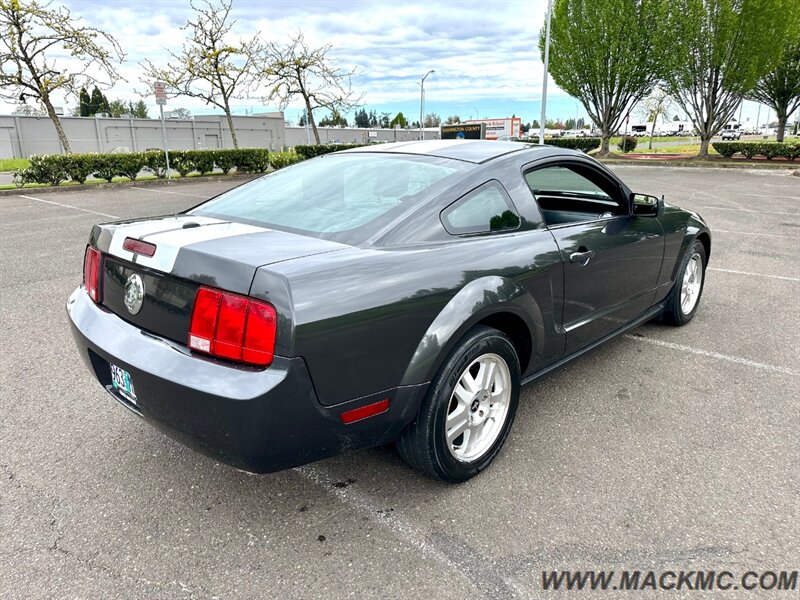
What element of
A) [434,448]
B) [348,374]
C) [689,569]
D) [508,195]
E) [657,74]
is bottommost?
[689,569]

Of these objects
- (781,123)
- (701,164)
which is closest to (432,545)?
(701,164)

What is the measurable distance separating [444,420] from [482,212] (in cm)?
101

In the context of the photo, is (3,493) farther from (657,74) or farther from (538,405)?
(657,74)

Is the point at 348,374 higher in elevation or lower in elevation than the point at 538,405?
higher

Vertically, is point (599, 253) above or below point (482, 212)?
below

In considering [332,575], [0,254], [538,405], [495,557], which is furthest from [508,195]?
[0,254]

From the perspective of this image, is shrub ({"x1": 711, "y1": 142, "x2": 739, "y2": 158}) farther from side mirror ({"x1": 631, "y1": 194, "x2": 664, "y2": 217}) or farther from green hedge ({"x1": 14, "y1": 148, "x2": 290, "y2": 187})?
side mirror ({"x1": 631, "y1": 194, "x2": 664, "y2": 217})

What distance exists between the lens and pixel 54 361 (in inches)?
155

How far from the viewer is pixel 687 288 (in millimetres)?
4664

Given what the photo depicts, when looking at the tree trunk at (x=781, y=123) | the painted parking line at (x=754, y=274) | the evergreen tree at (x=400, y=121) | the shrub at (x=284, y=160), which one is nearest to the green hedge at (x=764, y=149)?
the tree trunk at (x=781, y=123)

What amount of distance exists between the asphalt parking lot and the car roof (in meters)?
1.45

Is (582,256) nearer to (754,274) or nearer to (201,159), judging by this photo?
(754,274)

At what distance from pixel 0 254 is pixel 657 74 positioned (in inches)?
1195

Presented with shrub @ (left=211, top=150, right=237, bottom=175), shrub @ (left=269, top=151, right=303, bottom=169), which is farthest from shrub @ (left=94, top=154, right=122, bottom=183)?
shrub @ (left=269, top=151, right=303, bottom=169)
